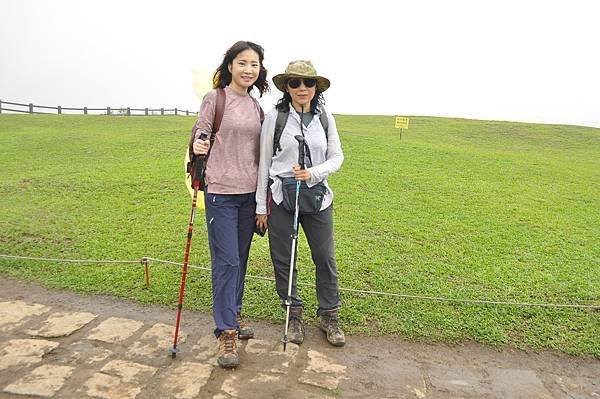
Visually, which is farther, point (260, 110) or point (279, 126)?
point (260, 110)

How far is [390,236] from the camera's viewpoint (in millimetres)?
7098

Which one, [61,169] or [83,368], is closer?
[83,368]

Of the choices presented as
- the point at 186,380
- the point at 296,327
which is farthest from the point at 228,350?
the point at 296,327

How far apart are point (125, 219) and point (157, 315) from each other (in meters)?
3.48

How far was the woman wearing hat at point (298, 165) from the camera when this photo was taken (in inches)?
148

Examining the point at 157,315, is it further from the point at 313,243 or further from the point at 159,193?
the point at 159,193

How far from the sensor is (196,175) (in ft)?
12.3

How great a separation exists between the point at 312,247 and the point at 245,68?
153 centimetres

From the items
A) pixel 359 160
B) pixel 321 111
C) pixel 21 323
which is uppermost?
pixel 321 111

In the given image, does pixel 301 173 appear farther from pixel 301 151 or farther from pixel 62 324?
pixel 62 324

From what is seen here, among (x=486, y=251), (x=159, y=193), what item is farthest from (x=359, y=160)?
(x=486, y=251)

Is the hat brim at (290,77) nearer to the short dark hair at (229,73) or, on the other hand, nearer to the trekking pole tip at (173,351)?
the short dark hair at (229,73)

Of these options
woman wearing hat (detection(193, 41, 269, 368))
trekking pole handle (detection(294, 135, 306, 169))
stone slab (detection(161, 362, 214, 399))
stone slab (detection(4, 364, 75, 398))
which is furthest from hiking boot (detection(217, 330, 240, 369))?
trekking pole handle (detection(294, 135, 306, 169))

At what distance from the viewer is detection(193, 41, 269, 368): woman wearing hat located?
3.65 m
